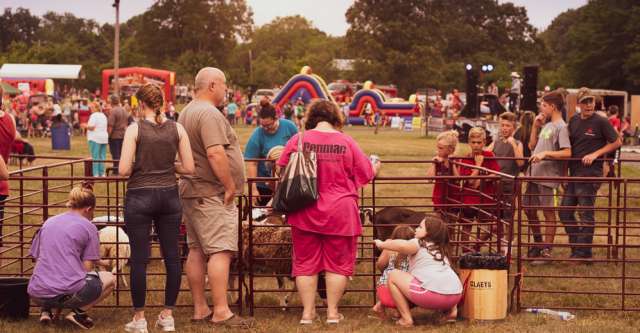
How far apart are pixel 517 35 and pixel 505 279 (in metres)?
104

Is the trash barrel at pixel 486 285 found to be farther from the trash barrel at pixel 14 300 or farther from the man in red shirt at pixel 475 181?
the trash barrel at pixel 14 300

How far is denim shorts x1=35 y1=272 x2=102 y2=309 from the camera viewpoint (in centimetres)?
709

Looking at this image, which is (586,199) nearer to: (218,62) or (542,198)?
(542,198)

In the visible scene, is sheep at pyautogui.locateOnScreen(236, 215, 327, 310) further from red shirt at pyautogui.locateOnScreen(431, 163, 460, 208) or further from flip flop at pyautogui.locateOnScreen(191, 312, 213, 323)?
red shirt at pyautogui.locateOnScreen(431, 163, 460, 208)

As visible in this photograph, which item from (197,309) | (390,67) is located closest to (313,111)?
(197,309)

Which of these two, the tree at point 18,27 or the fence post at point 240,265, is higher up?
the tree at point 18,27

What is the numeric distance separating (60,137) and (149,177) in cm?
2364

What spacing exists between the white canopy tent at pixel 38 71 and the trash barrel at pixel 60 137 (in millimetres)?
33080

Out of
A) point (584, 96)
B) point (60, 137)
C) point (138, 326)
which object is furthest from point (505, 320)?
point (60, 137)

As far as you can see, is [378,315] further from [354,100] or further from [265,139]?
[354,100]

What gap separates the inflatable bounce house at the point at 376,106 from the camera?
47.9 meters

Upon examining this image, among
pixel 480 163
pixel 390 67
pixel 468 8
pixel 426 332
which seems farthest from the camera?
pixel 468 8

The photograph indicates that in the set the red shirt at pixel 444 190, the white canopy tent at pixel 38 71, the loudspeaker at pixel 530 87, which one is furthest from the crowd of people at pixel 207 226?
the white canopy tent at pixel 38 71

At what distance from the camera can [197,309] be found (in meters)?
7.51
